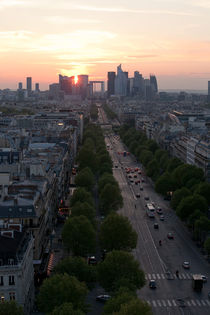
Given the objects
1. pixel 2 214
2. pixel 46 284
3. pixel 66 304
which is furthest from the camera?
pixel 2 214

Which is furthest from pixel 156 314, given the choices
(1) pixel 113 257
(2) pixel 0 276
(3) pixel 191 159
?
(3) pixel 191 159

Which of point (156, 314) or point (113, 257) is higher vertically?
point (113, 257)

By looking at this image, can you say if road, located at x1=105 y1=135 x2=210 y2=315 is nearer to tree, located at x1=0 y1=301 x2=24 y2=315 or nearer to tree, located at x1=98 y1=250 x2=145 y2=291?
tree, located at x1=98 y1=250 x2=145 y2=291

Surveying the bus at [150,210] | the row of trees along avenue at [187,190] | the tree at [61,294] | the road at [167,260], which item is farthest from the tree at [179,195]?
the tree at [61,294]

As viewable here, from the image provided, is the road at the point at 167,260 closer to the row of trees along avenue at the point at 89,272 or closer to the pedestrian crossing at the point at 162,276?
the pedestrian crossing at the point at 162,276

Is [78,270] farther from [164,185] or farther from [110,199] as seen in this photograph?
[164,185]

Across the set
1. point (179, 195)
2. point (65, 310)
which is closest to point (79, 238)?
point (65, 310)

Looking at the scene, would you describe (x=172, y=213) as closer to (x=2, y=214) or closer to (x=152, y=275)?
(x=152, y=275)
